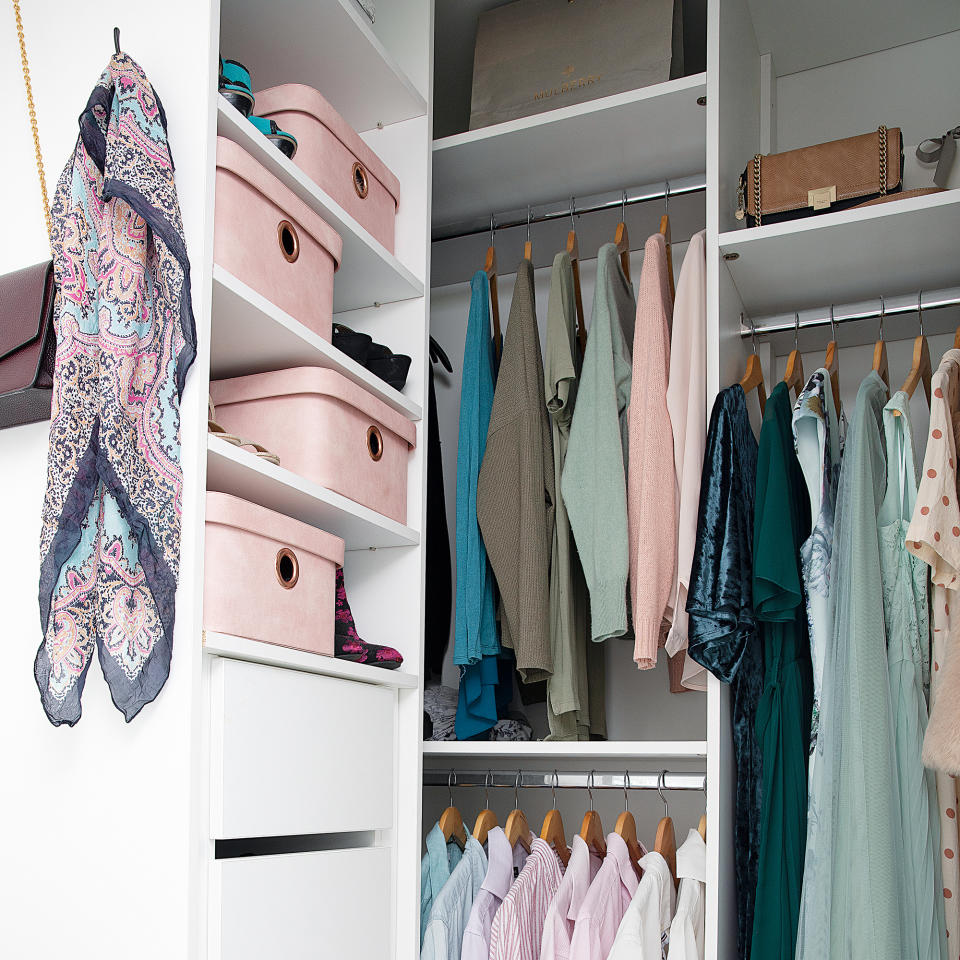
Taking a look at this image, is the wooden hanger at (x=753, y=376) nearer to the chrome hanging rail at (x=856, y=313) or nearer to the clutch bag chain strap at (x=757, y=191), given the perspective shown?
the chrome hanging rail at (x=856, y=313)

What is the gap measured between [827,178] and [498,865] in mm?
1323

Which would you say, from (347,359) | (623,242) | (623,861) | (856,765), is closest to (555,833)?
(623,861)

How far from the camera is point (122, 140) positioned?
Answer: 47.4 inches

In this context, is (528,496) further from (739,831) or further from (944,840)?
(944,840)

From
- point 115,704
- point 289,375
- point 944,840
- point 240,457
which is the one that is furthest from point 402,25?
point 944,840

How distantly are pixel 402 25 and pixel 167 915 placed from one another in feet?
5.15

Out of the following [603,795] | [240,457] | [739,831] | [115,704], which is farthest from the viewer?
[603,795]

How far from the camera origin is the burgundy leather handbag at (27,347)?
124cm

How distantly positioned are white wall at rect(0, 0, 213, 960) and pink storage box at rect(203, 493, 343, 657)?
5 cm

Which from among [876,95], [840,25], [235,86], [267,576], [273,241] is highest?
[840,25]

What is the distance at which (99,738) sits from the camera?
119cm

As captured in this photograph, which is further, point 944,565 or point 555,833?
point 555,833

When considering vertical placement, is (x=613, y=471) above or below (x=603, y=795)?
above

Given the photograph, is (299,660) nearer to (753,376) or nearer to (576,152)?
(753,376)
